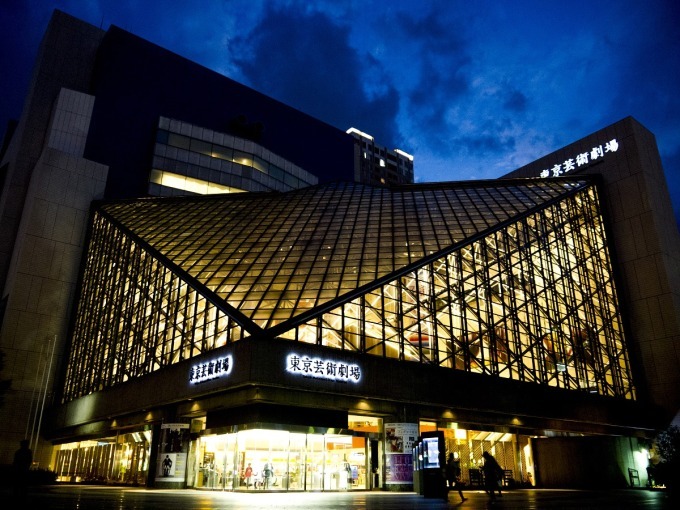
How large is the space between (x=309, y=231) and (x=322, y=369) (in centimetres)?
1250

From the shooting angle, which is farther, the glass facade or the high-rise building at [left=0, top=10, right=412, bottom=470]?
the high-rise building at [left=0, top=10, right=412, bottom=470]

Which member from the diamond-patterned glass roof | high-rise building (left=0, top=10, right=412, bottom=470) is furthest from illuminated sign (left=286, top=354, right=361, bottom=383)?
high-rise building (left=0, top=10, right=412, bottom=470)

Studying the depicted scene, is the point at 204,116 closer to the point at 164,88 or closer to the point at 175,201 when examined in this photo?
the point at 164,88

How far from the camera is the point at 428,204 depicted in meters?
41.8

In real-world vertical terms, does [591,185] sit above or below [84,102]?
below

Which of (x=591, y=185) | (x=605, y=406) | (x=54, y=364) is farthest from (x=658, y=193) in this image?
(x=54, y=364)

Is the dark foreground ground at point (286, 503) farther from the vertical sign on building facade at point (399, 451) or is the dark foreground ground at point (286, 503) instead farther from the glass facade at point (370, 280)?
the glass facade at point (370, 280)

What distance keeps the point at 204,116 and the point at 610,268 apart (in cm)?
4479

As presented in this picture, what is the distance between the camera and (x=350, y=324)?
1089 inches

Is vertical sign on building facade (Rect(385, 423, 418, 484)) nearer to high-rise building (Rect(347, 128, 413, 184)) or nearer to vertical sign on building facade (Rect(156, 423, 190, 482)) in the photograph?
vertical sign on building facade (Rect(156, 423, 190, 482))

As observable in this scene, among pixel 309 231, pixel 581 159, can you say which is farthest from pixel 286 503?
pixel 581 159

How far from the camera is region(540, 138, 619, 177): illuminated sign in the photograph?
50781 millimetres

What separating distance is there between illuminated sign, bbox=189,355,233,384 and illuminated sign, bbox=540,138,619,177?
41.1 m

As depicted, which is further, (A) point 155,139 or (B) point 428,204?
(A) point 155,139
